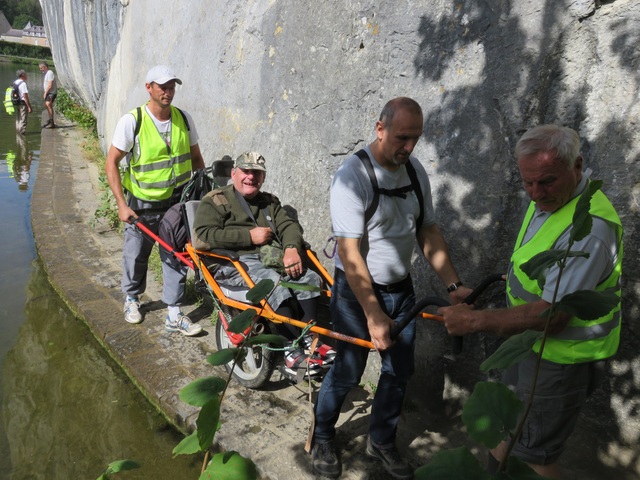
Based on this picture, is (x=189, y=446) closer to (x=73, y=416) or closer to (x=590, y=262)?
(x=590, y=262)

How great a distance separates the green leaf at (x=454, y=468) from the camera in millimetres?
1007

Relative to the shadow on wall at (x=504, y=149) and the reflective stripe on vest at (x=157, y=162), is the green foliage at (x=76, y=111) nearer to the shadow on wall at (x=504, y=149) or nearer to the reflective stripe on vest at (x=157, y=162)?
the reflective stripe on vest at (x=157, y=162)

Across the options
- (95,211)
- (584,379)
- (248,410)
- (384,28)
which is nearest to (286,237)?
(248,410)

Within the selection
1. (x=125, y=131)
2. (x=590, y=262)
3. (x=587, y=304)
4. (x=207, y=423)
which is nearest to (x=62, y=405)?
(x=125, y=131)

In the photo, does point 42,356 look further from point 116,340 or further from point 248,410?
point 248,410

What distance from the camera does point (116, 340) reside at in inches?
187

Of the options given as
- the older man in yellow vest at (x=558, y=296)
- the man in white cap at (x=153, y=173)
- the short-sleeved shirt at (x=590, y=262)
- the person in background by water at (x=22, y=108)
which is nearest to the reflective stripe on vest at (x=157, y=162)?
the man in white cap at (x=153, y=173)

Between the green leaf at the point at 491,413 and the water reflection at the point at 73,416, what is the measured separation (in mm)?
2741

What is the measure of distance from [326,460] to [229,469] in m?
1.94

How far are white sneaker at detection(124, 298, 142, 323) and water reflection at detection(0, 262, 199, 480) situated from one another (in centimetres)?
36

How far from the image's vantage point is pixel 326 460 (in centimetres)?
312

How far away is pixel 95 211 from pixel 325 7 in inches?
199

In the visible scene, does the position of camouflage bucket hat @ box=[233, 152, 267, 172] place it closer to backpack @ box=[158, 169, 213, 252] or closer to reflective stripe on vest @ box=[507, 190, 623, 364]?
backpack @ box=[158, 169, 213, 252]

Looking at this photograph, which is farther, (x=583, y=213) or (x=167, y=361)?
(x=167, y=361)
